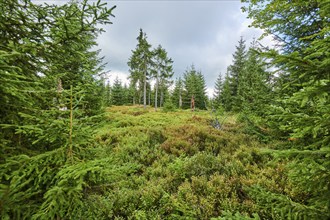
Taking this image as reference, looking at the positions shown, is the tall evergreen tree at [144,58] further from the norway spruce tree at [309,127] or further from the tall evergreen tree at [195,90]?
the norway spruce tree at [309,127]

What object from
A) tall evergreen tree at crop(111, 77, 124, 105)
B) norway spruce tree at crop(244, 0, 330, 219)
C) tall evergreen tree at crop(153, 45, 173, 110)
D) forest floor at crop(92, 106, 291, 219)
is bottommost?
forest floor at crop(92, 106, 291, 219)

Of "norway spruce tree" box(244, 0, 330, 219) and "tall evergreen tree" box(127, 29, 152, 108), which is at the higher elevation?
"tall evergreen tree" box(127, 29, 152, 108)

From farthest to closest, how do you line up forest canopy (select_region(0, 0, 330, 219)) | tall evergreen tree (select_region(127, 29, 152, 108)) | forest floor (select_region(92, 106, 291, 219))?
tall evergreen tree (select_region(127, 29, 152, 108))
forest floor (select_region(92, 106, 291, 219))
forest canopy (select_region(0, 0, 330, 219))

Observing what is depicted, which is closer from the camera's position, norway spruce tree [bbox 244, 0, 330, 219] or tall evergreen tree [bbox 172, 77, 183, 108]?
norway spruce tree [bbox 244, 0, 330, 219]

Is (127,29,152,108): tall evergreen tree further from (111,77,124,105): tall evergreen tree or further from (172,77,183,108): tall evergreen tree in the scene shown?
(172,77,183,108): tall evergreen tree

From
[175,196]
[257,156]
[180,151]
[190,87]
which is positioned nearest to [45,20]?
[175,196]

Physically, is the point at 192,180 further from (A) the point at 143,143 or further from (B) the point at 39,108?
(B) the point at 39,108

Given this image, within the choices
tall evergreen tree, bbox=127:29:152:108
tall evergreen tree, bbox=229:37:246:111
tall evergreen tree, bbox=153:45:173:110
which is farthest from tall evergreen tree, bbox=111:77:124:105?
tall evergreen tree, bbox=229:37:246:111

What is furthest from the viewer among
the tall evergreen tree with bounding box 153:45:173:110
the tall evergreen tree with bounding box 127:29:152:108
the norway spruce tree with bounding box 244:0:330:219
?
the tall evergreen tree with bounding box 153:45:173:110

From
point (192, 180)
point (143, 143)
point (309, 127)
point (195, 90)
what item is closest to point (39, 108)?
point (309, 127)

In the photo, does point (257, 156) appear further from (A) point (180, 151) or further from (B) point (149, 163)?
(B) point (149, 163)

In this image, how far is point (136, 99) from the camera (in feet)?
172

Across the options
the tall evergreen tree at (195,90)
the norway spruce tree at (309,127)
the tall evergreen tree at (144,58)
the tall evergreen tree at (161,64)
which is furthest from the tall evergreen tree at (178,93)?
the norway spruce tree at (309,127)

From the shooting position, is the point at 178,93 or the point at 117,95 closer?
the point at 117,95
